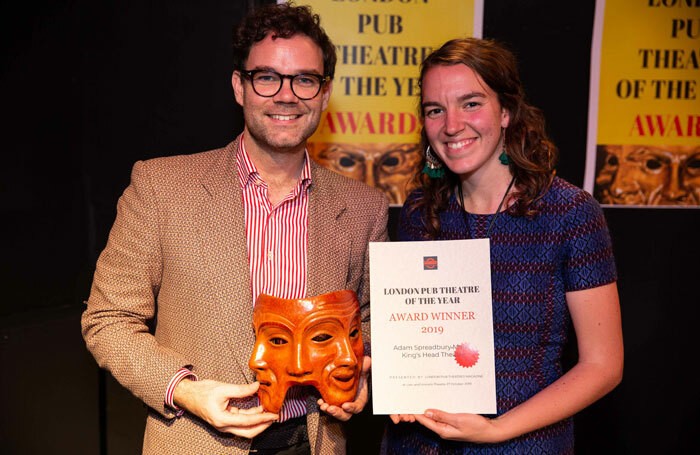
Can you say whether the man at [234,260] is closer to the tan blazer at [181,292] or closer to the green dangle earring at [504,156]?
the tan blazer at [181,292]

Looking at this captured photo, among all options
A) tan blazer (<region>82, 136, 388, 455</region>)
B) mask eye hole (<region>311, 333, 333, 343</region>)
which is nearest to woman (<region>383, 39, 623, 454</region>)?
mask eye hole (<region>311, 333, 333, 343</region>)

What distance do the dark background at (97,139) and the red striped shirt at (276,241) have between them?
88 cm

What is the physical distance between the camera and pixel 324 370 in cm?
169

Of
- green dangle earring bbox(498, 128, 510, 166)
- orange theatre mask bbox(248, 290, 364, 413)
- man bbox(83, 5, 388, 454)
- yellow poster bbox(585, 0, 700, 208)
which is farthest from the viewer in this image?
yellow poster bbox(585, 0, 700, 208)

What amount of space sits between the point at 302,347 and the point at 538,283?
0.76m

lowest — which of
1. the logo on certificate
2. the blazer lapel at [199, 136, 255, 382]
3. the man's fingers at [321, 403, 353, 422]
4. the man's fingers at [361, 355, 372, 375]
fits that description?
the man's fingers at [321, 403, 353, 422]

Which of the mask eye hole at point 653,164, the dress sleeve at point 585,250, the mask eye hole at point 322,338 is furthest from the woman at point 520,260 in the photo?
the mask eye hole at point 653,164

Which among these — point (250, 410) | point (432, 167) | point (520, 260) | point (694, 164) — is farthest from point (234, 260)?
point (694, 164)

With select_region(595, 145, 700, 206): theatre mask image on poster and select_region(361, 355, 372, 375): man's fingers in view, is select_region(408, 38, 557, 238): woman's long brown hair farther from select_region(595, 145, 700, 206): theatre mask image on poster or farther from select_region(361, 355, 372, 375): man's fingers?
select_region(595, 145, 700, 206): theatre mask image on poster

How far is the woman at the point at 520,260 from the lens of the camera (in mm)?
1745

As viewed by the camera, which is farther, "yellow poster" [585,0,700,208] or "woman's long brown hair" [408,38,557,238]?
"yellow poster" [585,0,700,208]

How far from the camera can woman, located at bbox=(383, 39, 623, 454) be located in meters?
1.75

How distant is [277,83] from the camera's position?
201 centimetres

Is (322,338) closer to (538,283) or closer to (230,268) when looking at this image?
(230,268)
